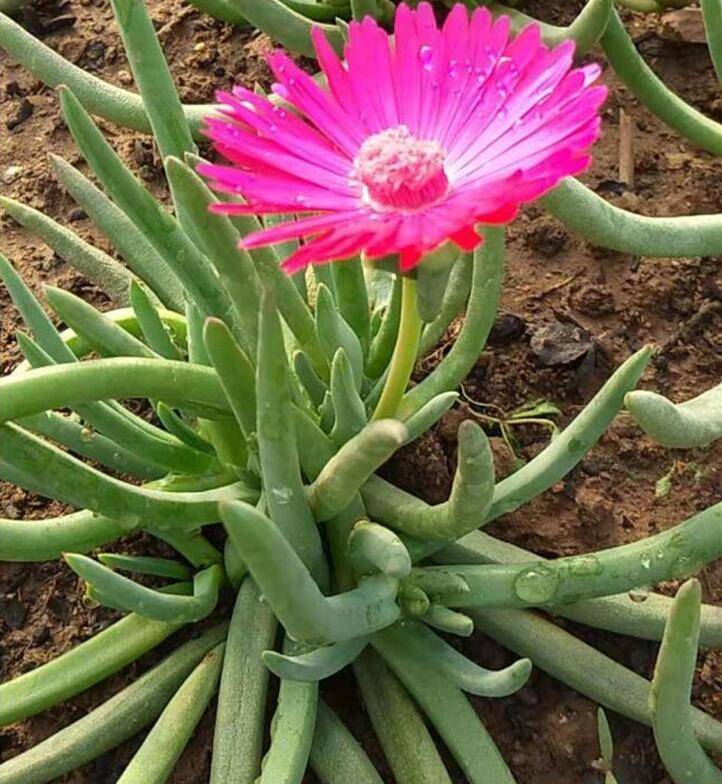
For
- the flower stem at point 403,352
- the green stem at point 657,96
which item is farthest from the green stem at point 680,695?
the green stem at point 657,96

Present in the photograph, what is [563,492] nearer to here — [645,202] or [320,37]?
[645,202]

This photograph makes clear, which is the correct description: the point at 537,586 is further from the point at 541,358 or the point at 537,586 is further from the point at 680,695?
the point at 541,358

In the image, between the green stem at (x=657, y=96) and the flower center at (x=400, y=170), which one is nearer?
the flower center at (x=400, y=170)

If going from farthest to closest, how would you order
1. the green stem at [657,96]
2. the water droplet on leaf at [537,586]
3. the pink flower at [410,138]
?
the green stem at [657,96]
the water droplet on leaf at [537,586]
the pink flower at [410,138]

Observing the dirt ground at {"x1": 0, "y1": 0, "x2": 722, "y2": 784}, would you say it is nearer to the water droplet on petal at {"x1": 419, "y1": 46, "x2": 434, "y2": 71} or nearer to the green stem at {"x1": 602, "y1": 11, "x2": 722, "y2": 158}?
the green stem at {"x1": 602, "y1": 11, "x2": 722, "y2": 158}

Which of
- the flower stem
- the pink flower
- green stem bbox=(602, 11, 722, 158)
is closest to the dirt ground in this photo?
green stem bbox=(602, 11, 722, 158)

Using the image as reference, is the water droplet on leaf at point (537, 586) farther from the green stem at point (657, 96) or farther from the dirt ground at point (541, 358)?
the green stem at point (657, 96)

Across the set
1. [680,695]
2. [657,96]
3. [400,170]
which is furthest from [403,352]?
[657,96]
